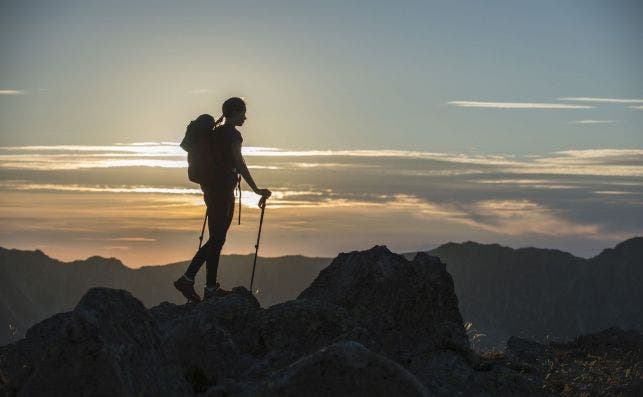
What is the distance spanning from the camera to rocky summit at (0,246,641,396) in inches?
425

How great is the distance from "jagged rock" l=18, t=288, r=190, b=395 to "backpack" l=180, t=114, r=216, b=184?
5743mm

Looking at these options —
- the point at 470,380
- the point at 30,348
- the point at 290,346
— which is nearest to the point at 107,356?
the point at 290,346

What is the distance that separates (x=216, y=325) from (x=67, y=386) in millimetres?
4220

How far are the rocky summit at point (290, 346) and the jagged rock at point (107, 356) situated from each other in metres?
0.02

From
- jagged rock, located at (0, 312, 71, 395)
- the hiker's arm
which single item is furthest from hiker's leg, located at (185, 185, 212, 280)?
jagged rock, located at (0, 312, 71, 395)

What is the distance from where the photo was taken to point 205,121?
58.8ft

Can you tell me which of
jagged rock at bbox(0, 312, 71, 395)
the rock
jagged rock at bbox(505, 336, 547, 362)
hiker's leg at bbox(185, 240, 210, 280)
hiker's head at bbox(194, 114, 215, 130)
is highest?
hiker's head at bbox(194, 114, 215, 130)

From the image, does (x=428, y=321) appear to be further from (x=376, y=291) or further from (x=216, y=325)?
(x=216, y=325)

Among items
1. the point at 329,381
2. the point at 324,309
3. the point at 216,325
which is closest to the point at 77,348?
the point at 329,381

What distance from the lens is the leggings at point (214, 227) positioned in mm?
18156

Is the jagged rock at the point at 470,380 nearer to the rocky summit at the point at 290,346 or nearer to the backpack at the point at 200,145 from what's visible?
the rocky summit at the point at 290,346

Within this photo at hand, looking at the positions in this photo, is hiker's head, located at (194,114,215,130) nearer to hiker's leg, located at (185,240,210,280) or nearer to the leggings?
the leggings

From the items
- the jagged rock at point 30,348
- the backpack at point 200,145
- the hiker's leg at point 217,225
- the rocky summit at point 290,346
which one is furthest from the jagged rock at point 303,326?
the backpack at point 200,145

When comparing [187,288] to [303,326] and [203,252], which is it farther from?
[303,326]
